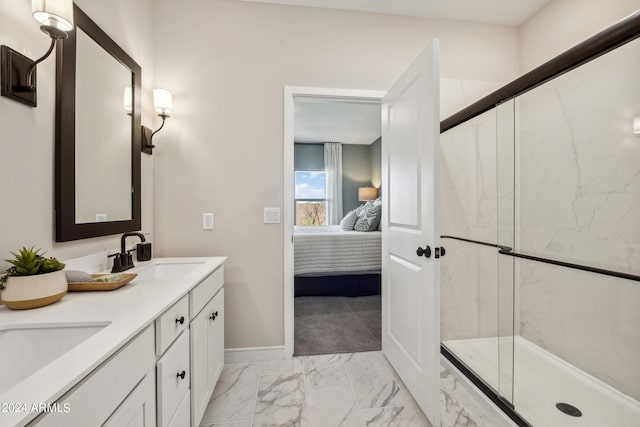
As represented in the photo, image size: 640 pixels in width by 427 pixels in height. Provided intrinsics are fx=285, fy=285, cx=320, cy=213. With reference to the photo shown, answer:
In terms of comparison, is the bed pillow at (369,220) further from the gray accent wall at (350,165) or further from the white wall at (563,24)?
the gray accent wall at (350,165)

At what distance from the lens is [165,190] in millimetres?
2061

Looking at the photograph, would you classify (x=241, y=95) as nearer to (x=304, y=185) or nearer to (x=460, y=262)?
(x=460, y=262)

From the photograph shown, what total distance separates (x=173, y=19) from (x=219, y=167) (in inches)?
43.8

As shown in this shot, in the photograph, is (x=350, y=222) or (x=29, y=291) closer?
(x=29, y=291)

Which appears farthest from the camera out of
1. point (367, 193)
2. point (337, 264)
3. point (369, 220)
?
point (367, 193)

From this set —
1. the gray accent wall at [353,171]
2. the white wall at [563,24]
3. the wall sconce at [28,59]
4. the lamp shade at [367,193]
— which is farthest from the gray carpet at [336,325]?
the gray accent wall at [353,171]

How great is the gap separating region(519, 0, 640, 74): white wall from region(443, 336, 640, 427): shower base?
219cm

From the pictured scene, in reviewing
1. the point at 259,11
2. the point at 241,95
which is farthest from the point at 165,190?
the point at 259,11

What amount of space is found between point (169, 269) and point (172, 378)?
777 mm

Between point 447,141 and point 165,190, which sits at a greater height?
point 447,141

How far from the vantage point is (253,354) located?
7.00ft

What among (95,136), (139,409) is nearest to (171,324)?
(139,409)

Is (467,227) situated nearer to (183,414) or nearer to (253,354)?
(253,354)

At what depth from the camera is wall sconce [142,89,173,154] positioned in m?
1.90
